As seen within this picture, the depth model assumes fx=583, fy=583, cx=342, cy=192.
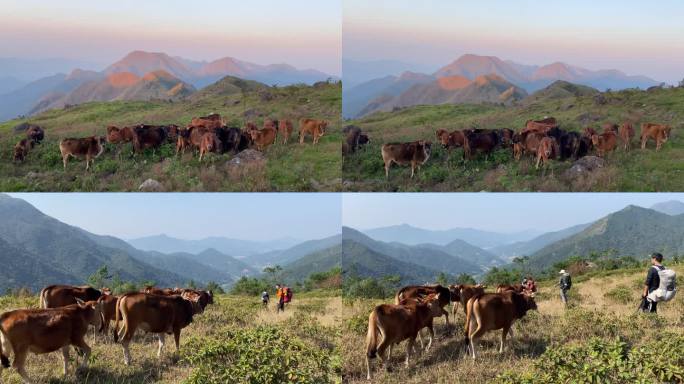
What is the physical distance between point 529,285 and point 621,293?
290 centimetres

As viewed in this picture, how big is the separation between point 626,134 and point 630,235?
3918 centimetres

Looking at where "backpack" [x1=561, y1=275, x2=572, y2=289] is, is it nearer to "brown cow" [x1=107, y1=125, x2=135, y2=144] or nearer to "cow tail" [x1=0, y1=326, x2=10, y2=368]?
"cow tail" [x1=0, y1=326, x2=10, y2=368]

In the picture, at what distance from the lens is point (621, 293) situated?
58.6 ft

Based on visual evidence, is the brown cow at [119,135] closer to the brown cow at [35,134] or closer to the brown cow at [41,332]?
the brown cow at [35,134]

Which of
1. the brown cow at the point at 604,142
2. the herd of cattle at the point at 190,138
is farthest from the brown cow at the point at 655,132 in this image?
the herd of cattle at the point at 190,138

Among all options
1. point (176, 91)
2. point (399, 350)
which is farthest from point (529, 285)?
point (176, 91)

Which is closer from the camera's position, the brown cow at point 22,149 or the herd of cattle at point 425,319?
the herd of cattle at point 425,319

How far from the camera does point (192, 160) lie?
2005cm

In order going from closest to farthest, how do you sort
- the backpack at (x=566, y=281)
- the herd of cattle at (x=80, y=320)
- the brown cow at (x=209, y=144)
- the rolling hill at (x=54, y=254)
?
the herd of cattle at (x=80, y=320) → the backpack at (x=566, y=281) → the brown cow at (x=209, y=144) → the rolling hill at (x=54, y=254)

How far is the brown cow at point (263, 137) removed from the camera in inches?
817

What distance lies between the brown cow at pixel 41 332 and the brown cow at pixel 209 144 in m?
9.73

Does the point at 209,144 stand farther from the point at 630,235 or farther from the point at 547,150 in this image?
the point at 630,235

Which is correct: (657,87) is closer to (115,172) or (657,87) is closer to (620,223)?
(115,172)

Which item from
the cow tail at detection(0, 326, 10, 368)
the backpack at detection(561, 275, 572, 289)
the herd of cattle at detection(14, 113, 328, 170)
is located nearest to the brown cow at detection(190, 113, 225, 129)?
the herd of cattle at detection(14, 113, 328, 170)
